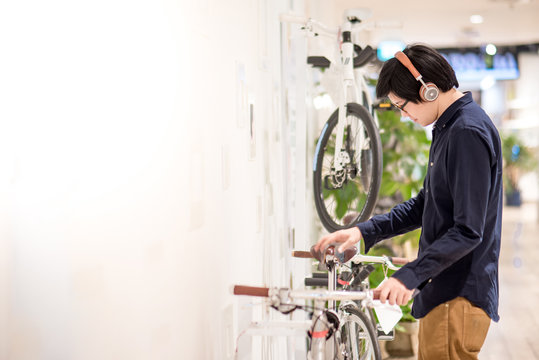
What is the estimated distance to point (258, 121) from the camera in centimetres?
241

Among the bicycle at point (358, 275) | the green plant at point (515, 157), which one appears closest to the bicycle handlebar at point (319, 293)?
the bicycle at point (358, 275)

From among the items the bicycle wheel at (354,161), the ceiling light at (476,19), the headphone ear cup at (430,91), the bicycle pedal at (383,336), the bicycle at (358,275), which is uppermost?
the ceiling light at (476,19)

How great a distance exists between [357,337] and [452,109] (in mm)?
997

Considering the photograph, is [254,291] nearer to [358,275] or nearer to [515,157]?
[358,275]

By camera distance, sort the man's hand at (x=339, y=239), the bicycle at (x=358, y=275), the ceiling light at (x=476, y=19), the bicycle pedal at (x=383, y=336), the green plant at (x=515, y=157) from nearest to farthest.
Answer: the man's hand at (x=339, y=239) < the bicycle at (x=358, y=275) < the bicycle pedal at (x=383, y=336) < the ceiling light at (x=476, y=19) < the green plant at (x=515, y=157)

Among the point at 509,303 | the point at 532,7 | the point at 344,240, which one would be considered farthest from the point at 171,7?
the point at 532,7

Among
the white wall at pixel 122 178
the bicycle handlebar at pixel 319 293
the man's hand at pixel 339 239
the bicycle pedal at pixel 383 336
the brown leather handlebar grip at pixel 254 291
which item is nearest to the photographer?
the white wall at pixel 122 178

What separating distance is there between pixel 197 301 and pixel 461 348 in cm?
78

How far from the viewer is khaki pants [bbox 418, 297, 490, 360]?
1426 millimetres

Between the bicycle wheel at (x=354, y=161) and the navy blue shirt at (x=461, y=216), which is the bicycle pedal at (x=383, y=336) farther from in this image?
the navy blue shirt at (x=461, y=216)

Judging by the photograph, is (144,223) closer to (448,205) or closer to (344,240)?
(344,240)

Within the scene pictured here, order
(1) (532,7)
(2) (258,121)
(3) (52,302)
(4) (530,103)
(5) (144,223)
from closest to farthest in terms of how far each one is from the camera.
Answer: (3) (52,302)
(5) (144,223)
(2) (258,121)
(1) (532,7)
(4) (530,103)

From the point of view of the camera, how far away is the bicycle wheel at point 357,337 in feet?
6.44

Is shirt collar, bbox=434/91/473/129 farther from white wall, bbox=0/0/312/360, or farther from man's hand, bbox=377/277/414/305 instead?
white wall, bbox=0/0/312/360
